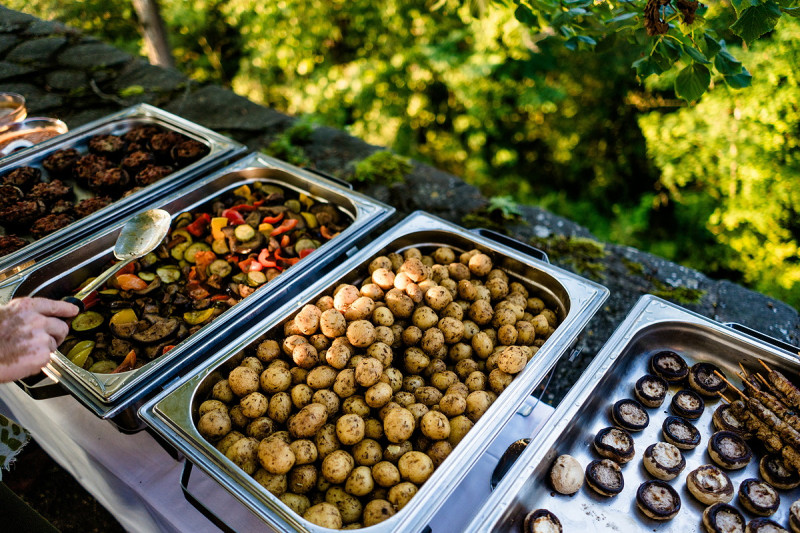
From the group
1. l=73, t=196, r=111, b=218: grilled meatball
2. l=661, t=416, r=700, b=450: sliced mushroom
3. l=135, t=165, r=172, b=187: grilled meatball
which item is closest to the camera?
l=661, t=416, r=700, b=450: sliced mushroom

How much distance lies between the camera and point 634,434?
6.97 feet

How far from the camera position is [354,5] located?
24.0 ft

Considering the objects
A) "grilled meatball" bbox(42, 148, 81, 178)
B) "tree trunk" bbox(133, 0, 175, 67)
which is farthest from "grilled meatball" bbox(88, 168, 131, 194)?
"tree trunk" bbox(133, 0, 175, 67)

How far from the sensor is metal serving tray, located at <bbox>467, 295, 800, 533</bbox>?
1778 mm

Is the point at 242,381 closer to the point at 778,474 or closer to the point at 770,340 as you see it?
the point at 778,474

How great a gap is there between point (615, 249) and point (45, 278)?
3.48m

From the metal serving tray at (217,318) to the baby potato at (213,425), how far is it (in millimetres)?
287

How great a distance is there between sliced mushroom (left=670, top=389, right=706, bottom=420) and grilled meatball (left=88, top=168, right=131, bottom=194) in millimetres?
3338

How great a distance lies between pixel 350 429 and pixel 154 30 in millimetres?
6642

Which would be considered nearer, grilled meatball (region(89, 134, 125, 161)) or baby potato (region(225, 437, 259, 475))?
baby potato (region(225, 437, 259, 475))

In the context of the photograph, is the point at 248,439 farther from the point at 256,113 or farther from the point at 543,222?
the point at 256,113

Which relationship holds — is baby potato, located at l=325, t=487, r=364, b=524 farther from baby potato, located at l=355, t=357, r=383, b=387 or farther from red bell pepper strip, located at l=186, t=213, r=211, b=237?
red bell pepper strip, located at l=186, t=213, r=211, b=237

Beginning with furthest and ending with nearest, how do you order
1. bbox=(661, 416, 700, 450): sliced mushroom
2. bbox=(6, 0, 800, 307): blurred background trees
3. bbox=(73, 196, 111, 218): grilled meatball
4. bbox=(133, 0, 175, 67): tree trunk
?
bbox=(133, 0, 175, 67): tree trunk, bbox=(6, 0, 800, 307): blurred background trees, bbox=(73, 196, 111, 218): grilled meatball, bbox=(661, 416, 700, 450): sliced mushroom

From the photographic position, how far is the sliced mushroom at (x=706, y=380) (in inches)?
86.2
